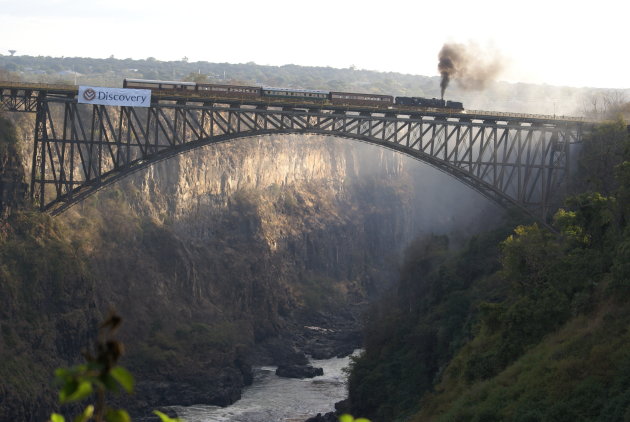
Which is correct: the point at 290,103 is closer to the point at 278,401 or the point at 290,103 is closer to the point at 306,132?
the point at 306,132

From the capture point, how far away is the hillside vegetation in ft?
132

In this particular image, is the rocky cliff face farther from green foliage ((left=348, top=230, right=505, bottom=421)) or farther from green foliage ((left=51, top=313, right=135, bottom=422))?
green foliage ((left=51, top=313, right=135, bottom=422))

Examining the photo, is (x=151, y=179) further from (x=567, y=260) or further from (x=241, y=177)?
(x=567, y=260)

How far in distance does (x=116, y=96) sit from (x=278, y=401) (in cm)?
2527

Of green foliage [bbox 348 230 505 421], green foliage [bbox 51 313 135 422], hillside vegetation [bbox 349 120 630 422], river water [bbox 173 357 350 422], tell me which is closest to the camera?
green foliage [bbox 51 313 135 422]

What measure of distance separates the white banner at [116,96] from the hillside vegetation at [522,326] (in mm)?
22876

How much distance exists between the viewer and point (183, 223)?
106562 millimetres

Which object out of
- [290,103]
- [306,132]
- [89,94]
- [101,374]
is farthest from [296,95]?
[101,374]

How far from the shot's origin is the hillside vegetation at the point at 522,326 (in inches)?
1580

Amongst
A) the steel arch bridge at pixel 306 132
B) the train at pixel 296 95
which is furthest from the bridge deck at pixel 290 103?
the train at pixel 296 95

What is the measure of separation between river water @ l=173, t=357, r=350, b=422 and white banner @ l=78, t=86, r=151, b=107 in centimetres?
2085

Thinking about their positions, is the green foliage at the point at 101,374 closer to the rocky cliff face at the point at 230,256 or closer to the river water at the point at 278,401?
the river water at the point at 278,401

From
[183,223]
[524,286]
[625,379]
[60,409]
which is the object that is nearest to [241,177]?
[183,223]

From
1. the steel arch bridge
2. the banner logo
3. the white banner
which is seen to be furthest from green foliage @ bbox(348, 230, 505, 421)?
the banner logo
